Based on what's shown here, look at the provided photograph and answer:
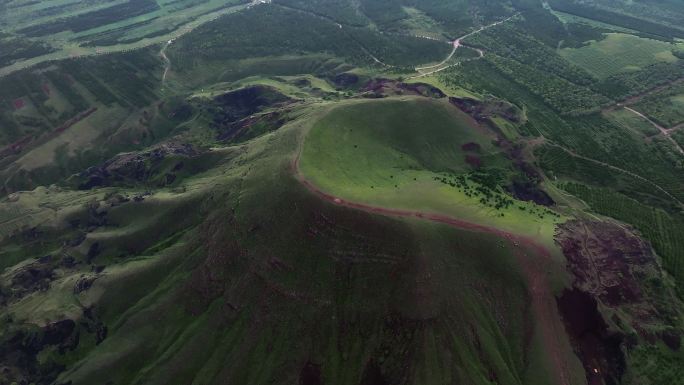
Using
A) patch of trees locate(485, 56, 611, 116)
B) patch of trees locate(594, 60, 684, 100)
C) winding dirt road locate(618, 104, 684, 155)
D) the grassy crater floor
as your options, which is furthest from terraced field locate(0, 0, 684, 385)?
patch of trees locate(594, 60, 684, 100)

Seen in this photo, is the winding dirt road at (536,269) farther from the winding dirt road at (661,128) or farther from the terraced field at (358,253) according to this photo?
the winding dirt road at (661,128)

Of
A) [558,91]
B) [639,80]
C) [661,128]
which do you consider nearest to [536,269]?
[661,128]

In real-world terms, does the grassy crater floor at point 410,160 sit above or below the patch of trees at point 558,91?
above

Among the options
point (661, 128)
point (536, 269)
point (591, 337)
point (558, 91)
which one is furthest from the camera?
point (558, 91)

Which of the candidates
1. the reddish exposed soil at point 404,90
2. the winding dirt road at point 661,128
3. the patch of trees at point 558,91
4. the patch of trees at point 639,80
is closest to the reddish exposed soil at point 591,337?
the reddish exposed soil at point 404,90

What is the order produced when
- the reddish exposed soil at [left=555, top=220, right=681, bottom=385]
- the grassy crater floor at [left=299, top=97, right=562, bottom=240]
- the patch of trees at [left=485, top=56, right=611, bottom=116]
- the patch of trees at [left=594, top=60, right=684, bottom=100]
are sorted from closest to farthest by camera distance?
the reddish exposed soil at [left=555, top=220, right=681, bottom=385] < the grassy crater floor at [left=299, top=97, right=562, bottom=240] < the patch of trees at [left=485, top=56, right=611, bottom=116] < the patch of trees at [left=594, top=60, right=684, bottom=100]

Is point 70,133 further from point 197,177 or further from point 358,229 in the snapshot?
point 358,229

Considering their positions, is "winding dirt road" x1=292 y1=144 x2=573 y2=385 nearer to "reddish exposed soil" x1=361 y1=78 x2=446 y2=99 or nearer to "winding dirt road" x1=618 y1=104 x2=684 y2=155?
"reddish exposed soil" x1=361 y1=78 x2=446 y2=99

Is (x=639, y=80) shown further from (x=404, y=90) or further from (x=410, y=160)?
(x=410, y=160)

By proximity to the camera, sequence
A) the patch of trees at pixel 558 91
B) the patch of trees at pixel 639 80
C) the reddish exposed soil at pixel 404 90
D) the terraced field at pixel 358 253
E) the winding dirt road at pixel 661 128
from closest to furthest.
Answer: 1. the terraced field at pixel 358 253
2. the winding dirt road at pixel 661 128
3. the reddish exposed soil at pixel 404 90
4. the patch of trees at pixel 558 91
5. the patch of trees at pixel 639 80

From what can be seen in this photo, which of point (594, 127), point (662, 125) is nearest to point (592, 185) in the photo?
point (594, 127)
